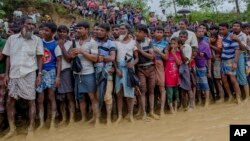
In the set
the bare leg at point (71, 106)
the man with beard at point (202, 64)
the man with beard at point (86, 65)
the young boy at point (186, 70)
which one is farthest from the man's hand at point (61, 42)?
the man with beard at point (202, 64)

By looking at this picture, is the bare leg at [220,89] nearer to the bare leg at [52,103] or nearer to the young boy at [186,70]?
the young boy at [186,70]

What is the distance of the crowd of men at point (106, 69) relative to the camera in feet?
20.0

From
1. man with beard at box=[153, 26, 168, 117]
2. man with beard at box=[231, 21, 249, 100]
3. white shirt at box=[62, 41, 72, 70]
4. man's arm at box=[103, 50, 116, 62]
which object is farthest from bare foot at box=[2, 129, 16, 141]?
man with beard at box=[231, 21, 249, 100]

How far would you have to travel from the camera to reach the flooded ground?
17.6 ft

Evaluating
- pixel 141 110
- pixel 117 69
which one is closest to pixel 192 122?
pixel 141 110

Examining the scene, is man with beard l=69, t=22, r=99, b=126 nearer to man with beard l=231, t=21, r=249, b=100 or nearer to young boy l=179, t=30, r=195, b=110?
young boy l=179, t=30, r=195, b=110

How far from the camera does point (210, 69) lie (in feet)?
26.0

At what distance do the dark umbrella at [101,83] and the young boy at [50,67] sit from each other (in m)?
0.66

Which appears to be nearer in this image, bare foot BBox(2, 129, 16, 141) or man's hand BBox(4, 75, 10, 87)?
bare foot BBox(2, 129, 16, 141)

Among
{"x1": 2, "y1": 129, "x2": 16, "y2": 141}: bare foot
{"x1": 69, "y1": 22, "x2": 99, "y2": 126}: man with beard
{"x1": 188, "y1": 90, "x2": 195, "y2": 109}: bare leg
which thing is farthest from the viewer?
{"x1": 188, "y1": 90, "x2": 195, "y2": 109}: bare leg

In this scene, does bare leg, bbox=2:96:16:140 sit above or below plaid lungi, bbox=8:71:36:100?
below

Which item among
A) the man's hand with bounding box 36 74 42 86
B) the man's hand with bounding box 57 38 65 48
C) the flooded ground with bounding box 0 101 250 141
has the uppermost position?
the man's hand with bounding box 57 38 65 48

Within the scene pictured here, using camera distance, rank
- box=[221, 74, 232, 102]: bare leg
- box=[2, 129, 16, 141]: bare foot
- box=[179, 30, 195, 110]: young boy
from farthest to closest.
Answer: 1. box=[221, 74, 232, 102]: bare leg
2. box=[179, 30, 195, 110]: young boy
3. box=[2, 129, 16, 141]: bare foot

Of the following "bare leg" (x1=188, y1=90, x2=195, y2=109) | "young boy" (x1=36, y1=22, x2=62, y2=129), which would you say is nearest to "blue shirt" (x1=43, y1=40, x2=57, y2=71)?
"young boy" (x1=36, y1=22, x2=62, y2=129)
